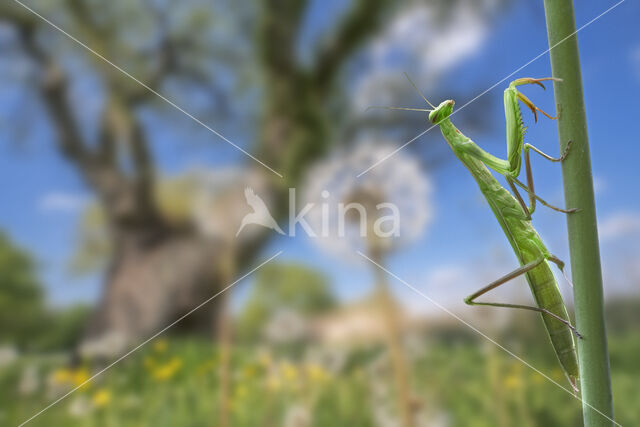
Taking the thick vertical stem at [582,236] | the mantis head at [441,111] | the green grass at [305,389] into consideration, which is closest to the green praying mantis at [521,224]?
the mantis head at [441,111]

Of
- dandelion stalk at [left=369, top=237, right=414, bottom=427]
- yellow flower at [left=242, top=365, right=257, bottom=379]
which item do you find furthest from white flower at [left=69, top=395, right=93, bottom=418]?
dandelion stalk at [left=369, top=237, right=414, bottom=427]

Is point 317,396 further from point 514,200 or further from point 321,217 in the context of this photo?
point 514,200

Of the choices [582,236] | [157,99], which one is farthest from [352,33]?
[582,236]

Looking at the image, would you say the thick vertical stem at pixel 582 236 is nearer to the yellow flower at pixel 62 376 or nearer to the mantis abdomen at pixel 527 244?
the mantis abdomen at pixel 527 244

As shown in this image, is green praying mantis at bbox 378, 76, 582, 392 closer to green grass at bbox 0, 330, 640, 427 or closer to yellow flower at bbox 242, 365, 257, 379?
green grass at bbox 0, 330, 640, 427

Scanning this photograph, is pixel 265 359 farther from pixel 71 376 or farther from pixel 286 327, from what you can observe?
pixel 71 376
